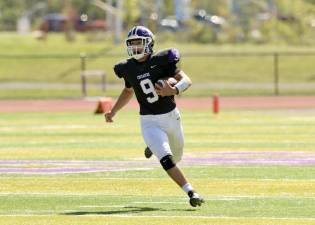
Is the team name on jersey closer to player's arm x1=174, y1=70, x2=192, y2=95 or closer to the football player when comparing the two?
the football player

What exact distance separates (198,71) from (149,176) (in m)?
29.7

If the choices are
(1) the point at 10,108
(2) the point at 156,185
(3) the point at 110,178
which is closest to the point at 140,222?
(2) the point at 156,185

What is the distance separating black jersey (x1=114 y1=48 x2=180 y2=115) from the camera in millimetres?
11562

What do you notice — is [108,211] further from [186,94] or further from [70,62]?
[70,62]

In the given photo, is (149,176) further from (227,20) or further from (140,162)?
(227,20)

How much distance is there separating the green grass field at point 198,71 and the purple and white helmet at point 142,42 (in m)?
26.5

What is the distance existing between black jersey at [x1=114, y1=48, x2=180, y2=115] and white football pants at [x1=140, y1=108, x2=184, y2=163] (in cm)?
7

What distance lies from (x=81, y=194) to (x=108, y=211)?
155 centimetres

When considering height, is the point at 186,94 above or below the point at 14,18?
above

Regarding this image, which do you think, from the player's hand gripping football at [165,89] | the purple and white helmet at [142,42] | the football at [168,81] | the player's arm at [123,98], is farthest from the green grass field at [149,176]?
the purple and white helmet at [142,42]

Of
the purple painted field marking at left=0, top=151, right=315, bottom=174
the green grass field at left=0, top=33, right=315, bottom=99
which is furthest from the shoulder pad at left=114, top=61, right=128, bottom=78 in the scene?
the green grass field at left=0, top=33, right=315, bottom=99

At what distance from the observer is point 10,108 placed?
107 feet

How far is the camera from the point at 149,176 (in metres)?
14.3

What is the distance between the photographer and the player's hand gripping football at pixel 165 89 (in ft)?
36.9
